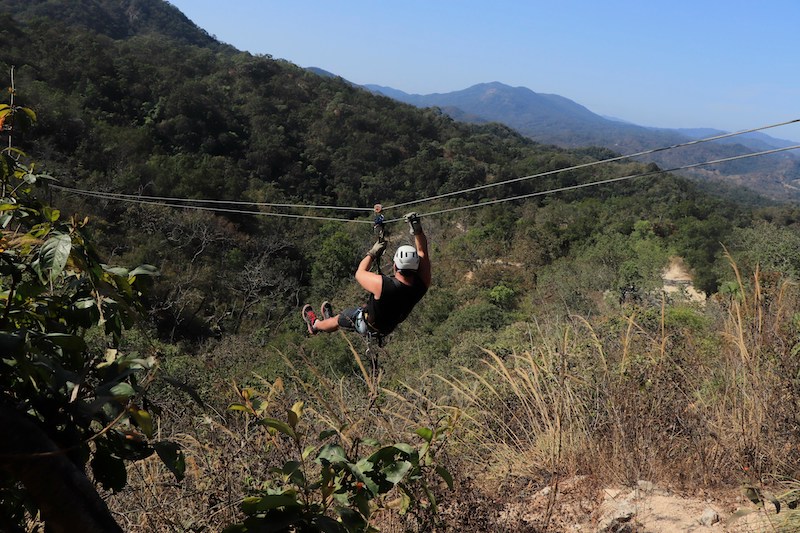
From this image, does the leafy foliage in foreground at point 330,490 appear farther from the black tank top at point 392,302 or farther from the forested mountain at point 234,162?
the forested mountain at point 234,162

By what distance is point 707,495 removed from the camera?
8.49 feet

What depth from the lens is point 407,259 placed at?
3.73 metres

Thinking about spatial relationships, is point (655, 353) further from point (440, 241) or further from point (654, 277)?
point (440, 241)

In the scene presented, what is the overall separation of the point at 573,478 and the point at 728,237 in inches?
734

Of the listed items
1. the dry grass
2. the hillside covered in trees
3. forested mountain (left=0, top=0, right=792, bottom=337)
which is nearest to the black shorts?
the hillside covered in trees

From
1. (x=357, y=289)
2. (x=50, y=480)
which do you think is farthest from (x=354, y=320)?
(x=357, y=289)

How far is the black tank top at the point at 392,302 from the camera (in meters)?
3.90

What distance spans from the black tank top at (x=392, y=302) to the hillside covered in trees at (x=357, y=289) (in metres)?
0.41

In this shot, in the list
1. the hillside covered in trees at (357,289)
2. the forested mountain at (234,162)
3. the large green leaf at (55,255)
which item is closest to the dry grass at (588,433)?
the hillside covered in trees at (357,289)

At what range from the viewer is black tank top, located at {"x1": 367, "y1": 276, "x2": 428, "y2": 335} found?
390cm

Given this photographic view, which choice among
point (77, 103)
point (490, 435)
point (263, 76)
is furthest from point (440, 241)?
point (263, 76)

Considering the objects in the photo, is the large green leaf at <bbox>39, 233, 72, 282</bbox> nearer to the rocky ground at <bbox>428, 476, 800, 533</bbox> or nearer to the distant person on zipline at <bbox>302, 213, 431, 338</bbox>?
the rocky ground at <bbox>428, 476, 800, 533</bbox>

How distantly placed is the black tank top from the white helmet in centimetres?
16

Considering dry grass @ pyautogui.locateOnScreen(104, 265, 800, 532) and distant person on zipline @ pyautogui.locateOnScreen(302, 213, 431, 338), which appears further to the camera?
distant person on zipline @ pyautogui.locateOnScreen(302, 213, 431, 338)
